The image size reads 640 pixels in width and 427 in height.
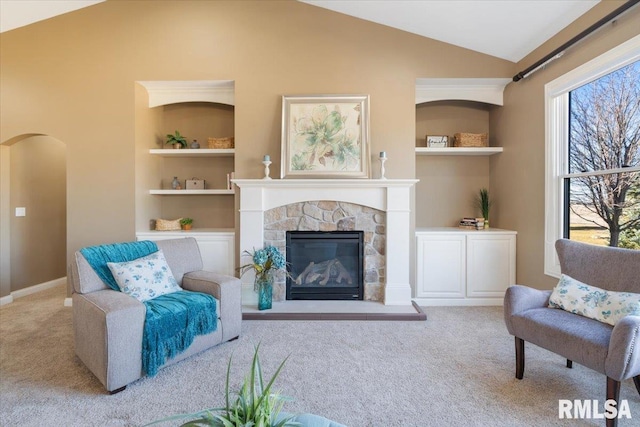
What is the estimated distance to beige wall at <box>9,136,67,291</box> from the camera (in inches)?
160

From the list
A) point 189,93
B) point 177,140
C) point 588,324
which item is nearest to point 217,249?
point 177,140

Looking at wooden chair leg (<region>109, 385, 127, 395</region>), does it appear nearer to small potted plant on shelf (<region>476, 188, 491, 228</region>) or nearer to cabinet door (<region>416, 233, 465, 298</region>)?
cabinet door (<region>416, 233, 465, 298</region>)

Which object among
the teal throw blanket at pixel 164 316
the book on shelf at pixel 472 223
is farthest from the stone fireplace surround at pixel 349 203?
the teal throw blanket at pixel 164 316

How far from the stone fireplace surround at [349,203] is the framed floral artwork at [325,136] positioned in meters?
0.18

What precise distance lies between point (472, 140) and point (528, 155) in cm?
70

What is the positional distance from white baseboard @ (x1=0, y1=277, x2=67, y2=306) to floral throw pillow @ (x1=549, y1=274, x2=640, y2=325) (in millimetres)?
5737

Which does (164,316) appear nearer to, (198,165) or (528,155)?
(198,165)

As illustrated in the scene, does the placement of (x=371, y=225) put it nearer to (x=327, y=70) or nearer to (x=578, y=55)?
(x=327, y=70)

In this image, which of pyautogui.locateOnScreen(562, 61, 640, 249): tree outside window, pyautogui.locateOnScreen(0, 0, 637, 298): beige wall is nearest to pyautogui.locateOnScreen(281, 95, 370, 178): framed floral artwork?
pyautogui.locateOnScreen(0, 0, 637, 298): beige wall

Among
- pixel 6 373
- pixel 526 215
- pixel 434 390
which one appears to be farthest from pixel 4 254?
pixel 526 215

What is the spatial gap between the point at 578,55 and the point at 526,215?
1.61 meters

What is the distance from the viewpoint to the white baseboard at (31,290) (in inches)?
150

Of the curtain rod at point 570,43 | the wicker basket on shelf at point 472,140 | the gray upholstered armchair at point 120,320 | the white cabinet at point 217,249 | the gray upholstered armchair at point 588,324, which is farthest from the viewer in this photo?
the wicker basket on shelf at point 472,140

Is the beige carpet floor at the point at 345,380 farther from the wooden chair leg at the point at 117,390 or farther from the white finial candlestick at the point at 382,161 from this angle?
the white finial candlestick at the point at 382,161
